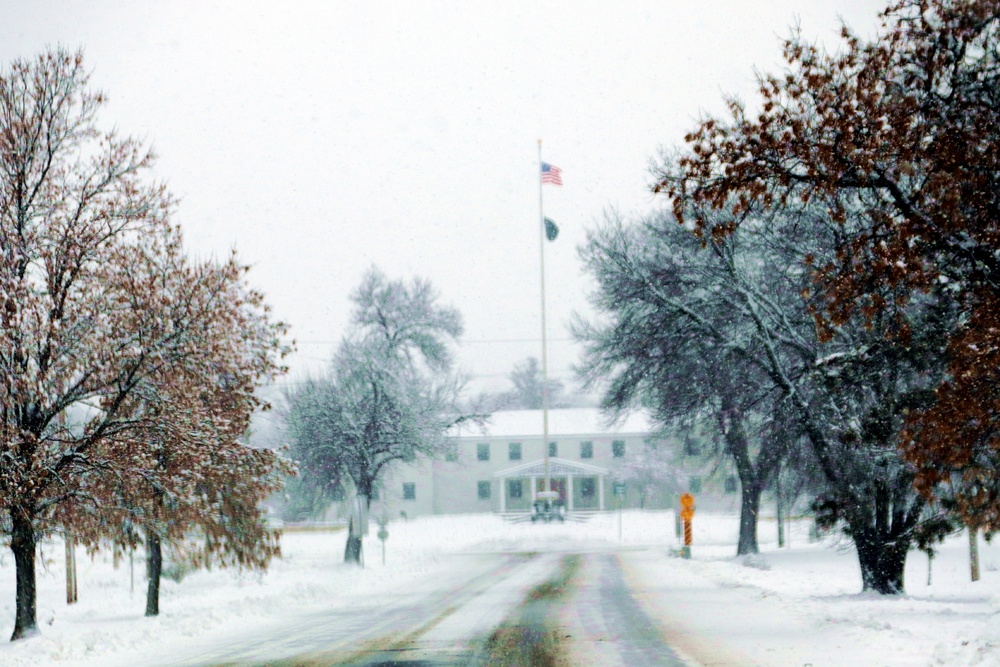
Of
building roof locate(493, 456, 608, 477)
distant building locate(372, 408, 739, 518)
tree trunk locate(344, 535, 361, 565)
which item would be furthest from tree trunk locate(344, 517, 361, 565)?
building roof locate(493, 456, 608, 477)

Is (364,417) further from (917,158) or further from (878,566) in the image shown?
(917,158)

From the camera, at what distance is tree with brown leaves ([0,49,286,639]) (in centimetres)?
1402

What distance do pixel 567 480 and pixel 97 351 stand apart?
65.1m

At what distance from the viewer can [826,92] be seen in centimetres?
866

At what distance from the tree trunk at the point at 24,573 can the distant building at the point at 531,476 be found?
6051cm

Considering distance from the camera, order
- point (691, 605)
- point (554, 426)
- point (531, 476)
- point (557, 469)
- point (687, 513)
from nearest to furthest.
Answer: point (691, 605) < point (687, 513) < point (557, 469) < point (531, 476) < point (554, 426)

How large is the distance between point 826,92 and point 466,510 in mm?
73140

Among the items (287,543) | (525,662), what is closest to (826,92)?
(525,662)

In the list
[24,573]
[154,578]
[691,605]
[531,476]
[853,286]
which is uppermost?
[853,286]

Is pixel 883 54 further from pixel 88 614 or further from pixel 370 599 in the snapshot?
pixel 88 614

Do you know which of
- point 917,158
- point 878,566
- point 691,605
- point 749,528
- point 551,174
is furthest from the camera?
point 551,174

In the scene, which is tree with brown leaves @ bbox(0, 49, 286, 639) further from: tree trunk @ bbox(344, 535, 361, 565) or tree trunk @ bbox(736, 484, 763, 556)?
tree trunk @ bbox(736, 484, 763, 556)

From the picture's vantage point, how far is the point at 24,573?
15.2m

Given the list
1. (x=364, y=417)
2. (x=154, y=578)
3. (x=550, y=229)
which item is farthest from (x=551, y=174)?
(x=154, y=578)
